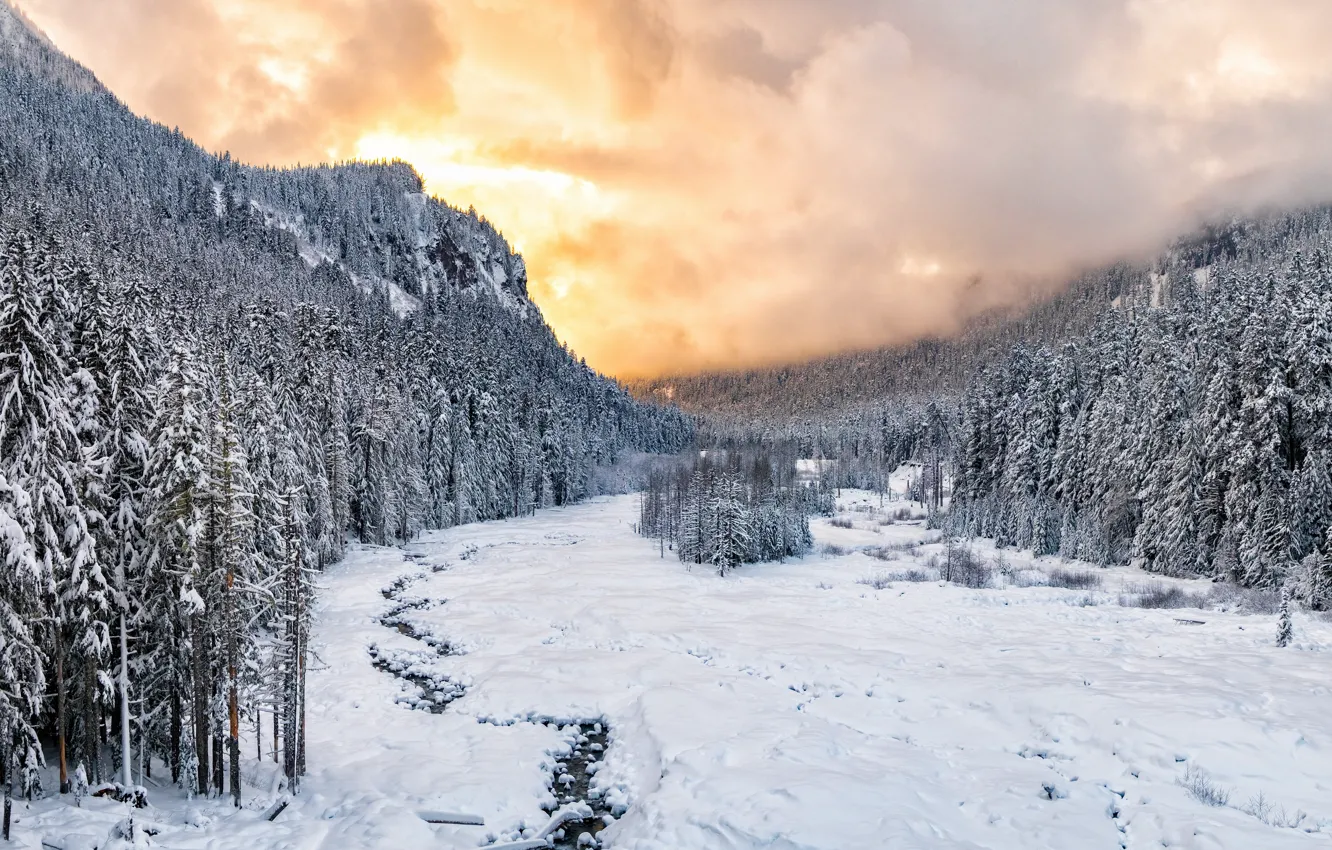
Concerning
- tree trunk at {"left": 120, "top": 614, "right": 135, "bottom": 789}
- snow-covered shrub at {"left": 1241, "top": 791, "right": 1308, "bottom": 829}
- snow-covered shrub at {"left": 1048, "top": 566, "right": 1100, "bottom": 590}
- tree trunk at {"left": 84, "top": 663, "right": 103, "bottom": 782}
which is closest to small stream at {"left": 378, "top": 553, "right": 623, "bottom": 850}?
tree trunk at {"left": 120, "top": 614, "right": 135, "bottom": 789}

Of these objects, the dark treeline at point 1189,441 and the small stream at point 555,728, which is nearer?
the small stream at point 555,728

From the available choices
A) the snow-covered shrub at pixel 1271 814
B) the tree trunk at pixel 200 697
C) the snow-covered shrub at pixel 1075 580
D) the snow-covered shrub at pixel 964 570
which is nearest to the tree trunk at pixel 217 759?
the tree trunk at pixel 200 697

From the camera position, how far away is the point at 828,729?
2047cm

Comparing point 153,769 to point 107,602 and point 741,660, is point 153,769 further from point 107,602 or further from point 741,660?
point 741,660

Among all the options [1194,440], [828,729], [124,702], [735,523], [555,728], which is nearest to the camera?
[124,702]

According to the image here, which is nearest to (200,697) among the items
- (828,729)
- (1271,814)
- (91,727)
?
(91,727)

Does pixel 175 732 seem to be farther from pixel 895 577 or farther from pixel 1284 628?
pixel 895 577

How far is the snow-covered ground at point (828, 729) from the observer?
1464 cm

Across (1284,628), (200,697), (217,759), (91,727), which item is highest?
(200,697)

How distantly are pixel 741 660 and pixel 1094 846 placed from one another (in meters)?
16.3

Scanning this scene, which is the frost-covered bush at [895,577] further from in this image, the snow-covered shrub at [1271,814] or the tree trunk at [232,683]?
the tree trunk at [232,683]

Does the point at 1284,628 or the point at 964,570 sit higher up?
the point at 1284,628

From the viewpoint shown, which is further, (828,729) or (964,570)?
(964,570)

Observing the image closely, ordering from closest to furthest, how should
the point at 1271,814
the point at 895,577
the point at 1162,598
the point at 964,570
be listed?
the point at 1271,814
the point at 1162,598
the point at 964,570
the point at 895,577
